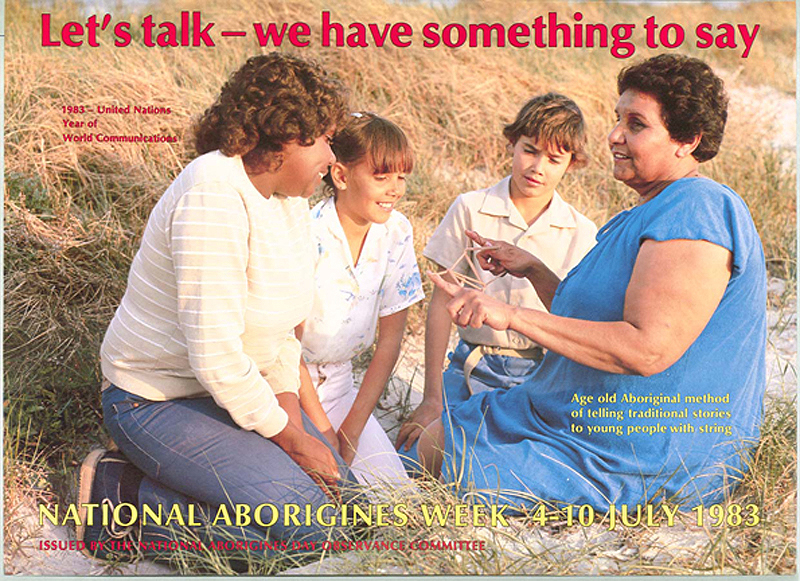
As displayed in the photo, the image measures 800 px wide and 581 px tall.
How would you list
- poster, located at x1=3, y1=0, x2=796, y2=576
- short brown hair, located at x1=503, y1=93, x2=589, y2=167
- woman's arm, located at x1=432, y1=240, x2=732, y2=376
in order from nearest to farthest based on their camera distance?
woman's arm, located at x1=432, y1=240, x2=732, y2=376 → poster, located at x1=3, y1=0, x2=796, y2=576 → short brown hair, located at x1=503, y1=93, x2=589, y2=167

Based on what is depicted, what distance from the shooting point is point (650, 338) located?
2.01 m

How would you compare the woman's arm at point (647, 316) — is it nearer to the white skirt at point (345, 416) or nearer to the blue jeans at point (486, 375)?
the white skirt at point (345, 416)

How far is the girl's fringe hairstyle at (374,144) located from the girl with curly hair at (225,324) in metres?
0.38

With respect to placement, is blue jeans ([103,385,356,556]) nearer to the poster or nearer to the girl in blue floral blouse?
the poster

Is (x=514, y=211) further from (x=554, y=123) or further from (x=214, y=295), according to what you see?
(x=214, y=295)

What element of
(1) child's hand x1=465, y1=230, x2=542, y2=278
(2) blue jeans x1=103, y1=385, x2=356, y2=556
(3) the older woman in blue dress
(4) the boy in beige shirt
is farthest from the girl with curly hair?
(4) the boy in beige shirt

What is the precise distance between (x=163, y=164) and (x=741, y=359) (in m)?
2.81

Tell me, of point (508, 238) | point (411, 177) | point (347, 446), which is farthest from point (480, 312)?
point (411, 177)

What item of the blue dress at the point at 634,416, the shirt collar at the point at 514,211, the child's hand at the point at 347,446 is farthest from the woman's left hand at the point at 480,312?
the shirt collar at the point at 514,211

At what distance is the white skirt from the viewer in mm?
2656

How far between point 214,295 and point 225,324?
3.1 inches

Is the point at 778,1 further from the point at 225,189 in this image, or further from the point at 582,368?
the point at 225,189

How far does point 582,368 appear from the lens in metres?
2.30

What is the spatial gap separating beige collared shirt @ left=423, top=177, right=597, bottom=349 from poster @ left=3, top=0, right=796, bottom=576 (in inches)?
22.5
